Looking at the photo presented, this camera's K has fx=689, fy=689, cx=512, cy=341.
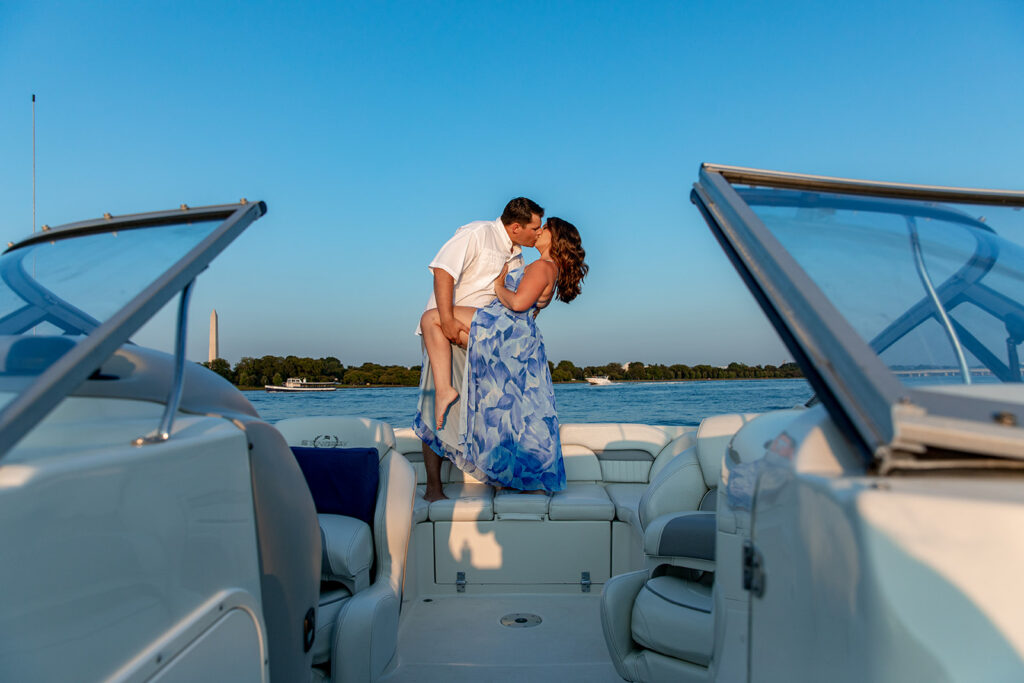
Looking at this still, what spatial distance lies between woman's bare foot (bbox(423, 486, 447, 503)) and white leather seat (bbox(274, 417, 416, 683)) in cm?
57

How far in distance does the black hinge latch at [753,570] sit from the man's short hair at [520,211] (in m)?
2.77

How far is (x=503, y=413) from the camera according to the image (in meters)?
3.54

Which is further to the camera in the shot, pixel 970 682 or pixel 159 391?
pixel 159 391

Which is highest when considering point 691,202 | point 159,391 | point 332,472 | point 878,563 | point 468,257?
point 468,257

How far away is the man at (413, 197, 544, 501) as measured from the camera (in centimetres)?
348

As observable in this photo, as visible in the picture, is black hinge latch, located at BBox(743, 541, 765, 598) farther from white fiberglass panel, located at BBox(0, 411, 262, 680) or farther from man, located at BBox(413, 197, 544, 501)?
man, located at BBox(413, 197, 544, 501)

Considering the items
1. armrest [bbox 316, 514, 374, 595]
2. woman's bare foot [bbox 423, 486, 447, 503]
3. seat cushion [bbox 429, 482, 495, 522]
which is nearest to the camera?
armrest [bbox 316, 514, 374, 595]

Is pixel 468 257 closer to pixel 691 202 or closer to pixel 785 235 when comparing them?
pixel 691 202

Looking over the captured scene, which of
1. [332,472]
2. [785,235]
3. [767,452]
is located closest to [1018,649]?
[767,452]

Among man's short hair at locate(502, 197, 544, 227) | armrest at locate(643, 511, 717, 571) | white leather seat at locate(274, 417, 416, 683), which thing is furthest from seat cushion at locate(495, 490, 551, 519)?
man's short hair at locate(502, 197, 544, 227)

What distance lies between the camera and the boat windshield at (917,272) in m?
1.07

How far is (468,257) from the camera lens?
3572 millimetres

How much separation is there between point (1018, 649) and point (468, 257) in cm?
315

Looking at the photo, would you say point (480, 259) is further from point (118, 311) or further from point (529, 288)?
point (118, 311)
